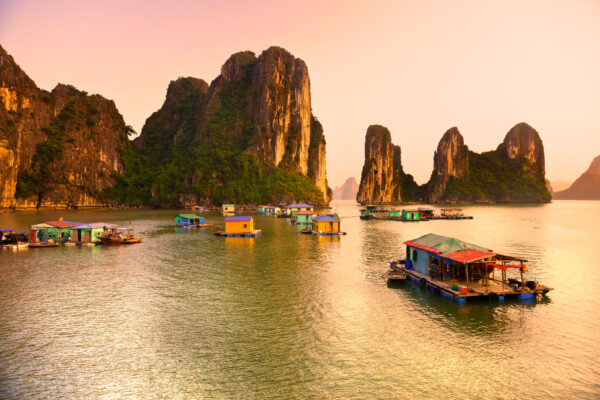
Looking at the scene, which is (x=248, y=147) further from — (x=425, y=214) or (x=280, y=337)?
(x=280, y=337)

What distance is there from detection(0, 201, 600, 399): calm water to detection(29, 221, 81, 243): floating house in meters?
15.9

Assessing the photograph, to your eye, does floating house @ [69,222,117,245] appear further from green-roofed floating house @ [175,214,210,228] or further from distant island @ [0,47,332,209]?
distant island @ [0,47,332,209]

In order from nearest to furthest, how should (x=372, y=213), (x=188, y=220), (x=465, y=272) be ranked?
(x=465, y=272) → (x=188, y=220) → (x=372, y=213)

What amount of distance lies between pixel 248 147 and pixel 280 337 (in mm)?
153863

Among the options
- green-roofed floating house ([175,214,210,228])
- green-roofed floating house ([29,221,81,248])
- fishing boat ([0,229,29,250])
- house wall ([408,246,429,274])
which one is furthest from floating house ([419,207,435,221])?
fishing boat ([0,229,29,250])

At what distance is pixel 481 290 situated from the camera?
22078 mm

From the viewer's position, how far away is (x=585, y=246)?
47.6 m

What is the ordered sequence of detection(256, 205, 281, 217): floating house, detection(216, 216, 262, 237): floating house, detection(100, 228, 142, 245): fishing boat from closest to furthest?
detection(100, 228, 142, 245): fishing boat
detection(216, 216, 262, 237): floating house
detection(256, 205, 281, 217): floating house

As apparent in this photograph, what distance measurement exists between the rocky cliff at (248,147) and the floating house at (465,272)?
406ft

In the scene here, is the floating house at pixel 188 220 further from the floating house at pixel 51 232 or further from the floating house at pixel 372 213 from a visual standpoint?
the floating house at pixel 372 213

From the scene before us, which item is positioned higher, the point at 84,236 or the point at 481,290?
the point at 84,236

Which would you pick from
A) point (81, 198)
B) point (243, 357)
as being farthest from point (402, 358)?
point (81, 198)

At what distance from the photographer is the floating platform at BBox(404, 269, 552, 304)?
2159 cm

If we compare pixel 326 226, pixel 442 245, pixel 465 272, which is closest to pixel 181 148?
pixel 326 226
